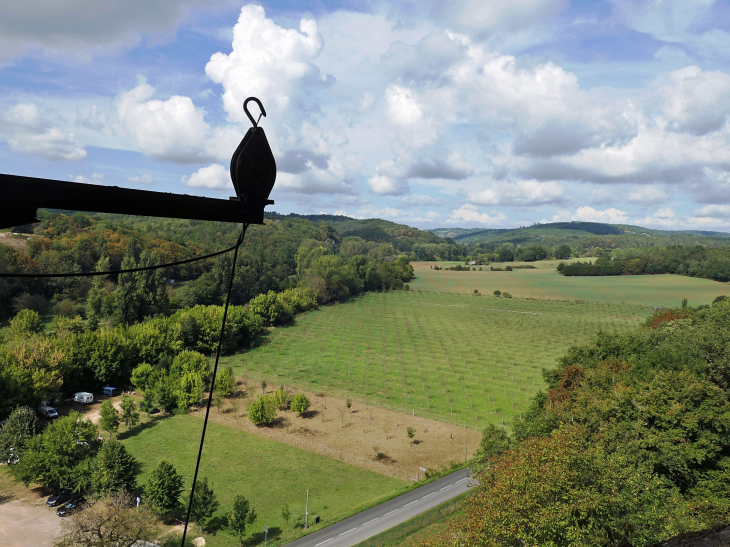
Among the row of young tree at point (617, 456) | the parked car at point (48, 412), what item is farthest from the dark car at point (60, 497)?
the row of young tree at point (617, 456)

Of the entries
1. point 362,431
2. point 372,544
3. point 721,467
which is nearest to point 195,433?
point 362,431

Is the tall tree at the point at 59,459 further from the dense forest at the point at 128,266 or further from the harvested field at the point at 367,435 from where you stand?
the dense forest at the point at 128,266

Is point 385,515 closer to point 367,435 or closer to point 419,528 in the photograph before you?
point 419,528

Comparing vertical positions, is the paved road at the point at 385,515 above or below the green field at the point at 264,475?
above

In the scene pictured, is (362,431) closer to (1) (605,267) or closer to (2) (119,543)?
(2) (119,543)

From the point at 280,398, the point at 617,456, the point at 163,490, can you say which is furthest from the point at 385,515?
the point at 280,398

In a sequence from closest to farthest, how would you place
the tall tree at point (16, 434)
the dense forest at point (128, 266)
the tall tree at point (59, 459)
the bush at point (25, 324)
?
the tall tree at point (59, 459)
the tall tree at point (16, 434)
the bush at point (25, 324)
the dense forest at point (128, 266)

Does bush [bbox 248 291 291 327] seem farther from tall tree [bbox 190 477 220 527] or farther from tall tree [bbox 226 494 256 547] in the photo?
tall tree [bbox 226 494 256 547]
